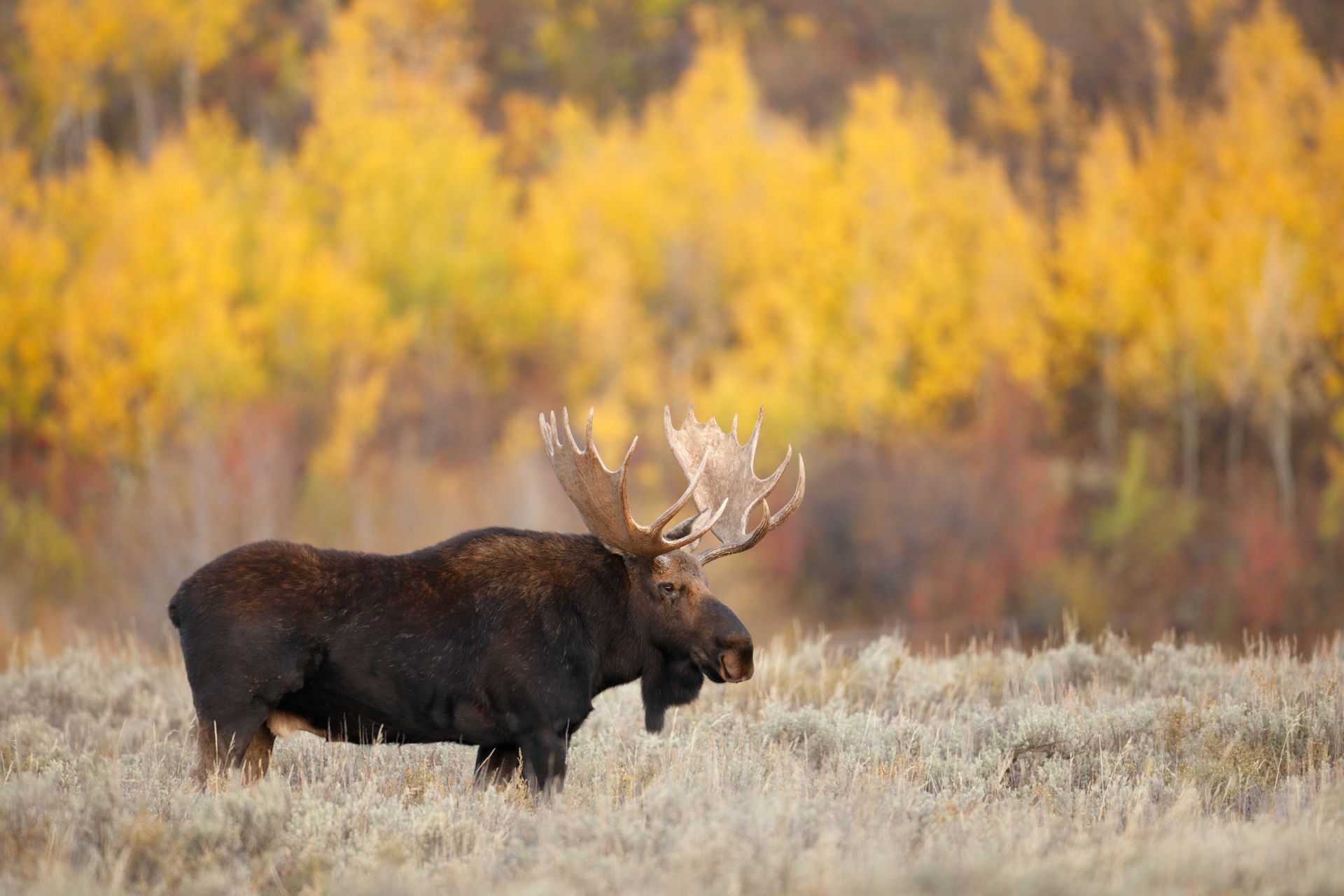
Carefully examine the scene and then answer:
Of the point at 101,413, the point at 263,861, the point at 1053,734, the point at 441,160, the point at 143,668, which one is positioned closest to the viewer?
the point at 263,861

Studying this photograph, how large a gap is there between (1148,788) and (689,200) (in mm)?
38605

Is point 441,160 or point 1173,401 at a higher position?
point 441,160

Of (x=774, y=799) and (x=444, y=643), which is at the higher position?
(x=444, y=643)

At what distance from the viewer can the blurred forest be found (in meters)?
32.7

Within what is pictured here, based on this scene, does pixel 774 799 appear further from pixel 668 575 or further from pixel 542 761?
pixel 668 575

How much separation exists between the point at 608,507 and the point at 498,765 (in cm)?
128

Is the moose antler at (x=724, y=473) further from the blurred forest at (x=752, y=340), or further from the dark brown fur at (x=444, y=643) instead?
the blurred forest at (x=752, y=340)

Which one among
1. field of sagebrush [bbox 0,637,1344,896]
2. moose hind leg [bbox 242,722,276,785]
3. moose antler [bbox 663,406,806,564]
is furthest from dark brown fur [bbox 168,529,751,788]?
moose antler [bbox 663,406,806,564]

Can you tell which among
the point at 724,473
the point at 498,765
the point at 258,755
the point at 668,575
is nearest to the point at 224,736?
the point at 258,755

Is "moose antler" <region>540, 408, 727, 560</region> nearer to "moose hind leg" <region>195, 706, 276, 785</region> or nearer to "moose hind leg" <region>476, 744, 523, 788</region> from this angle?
"moose hind leg" <region>476, 744, 523, 788</region>

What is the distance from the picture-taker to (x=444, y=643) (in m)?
6.25

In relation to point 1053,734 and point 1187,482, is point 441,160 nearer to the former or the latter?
point 1187,482

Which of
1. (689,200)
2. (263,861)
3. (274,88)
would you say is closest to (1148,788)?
(263,861)

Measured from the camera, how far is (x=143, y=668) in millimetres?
10430
